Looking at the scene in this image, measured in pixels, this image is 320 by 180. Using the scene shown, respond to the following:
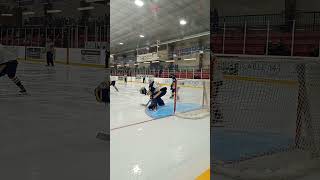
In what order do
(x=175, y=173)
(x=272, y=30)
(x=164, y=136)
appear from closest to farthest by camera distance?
(x=175, y=173) < (x=164, y=136) < (x=272, y=30)

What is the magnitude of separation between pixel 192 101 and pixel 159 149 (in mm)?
3156

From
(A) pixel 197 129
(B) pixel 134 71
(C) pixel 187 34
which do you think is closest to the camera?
(A) pixel 197 129

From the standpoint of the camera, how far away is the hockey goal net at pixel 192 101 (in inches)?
143

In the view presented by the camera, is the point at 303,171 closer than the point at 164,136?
Yes

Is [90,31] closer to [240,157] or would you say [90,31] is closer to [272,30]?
[272,30]

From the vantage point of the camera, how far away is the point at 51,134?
2.29 meters

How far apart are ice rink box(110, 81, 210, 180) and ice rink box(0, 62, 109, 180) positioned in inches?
4.8

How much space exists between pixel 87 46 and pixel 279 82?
4.68 metres

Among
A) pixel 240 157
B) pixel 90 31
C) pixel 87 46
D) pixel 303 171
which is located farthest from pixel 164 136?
pixel 87 46

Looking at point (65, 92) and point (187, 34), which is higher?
point (187, 34)

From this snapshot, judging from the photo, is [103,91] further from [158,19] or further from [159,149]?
[158,19]

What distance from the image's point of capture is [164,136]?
2.42 m

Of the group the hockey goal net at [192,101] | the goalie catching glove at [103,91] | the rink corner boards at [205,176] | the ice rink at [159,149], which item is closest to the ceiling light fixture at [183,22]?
the hockey goal net at [192,101]

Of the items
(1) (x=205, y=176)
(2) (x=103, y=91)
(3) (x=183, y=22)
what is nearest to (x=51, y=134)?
(2) (x=103, y=91)
